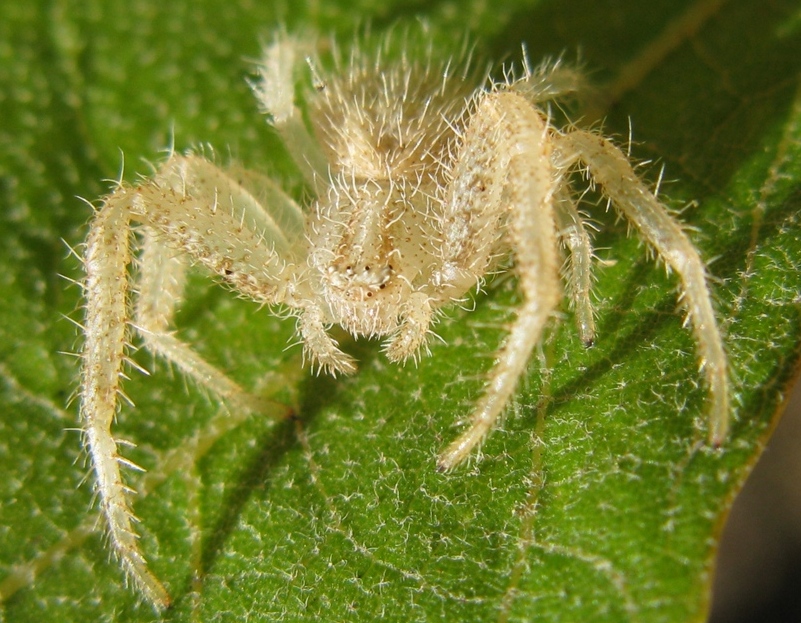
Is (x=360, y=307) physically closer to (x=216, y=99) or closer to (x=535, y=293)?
(x=535, y=293)

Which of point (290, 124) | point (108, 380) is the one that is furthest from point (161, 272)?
point (290, 124)

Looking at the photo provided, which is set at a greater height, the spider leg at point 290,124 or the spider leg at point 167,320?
the spider leg at point 290,124

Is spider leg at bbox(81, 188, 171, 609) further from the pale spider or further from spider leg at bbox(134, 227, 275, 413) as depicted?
spider leg at bbox(134, 227, 275, 413)

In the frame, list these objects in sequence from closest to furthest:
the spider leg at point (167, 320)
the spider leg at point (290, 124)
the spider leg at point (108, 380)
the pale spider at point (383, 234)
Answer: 1. the pale spider at point (383, 234)
2. the spider leg at point (108, 380)
3. the spider leg at point (167, 320)
4. the spider leg at point (290, 124)

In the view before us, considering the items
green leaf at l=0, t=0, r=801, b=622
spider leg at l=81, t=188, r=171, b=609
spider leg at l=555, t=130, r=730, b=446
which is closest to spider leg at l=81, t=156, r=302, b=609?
spider leg at l=81, t=188, r=171, b=609

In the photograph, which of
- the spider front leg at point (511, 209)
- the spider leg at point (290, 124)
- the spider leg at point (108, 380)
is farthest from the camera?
the spider leg at point (290, 124)

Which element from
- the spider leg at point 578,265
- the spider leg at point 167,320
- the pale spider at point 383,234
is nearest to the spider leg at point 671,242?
the pale spider at point 383,234

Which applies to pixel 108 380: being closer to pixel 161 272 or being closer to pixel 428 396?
pixel 161 272

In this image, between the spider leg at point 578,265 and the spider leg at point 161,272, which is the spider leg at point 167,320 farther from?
the spider leg at point 578,265
